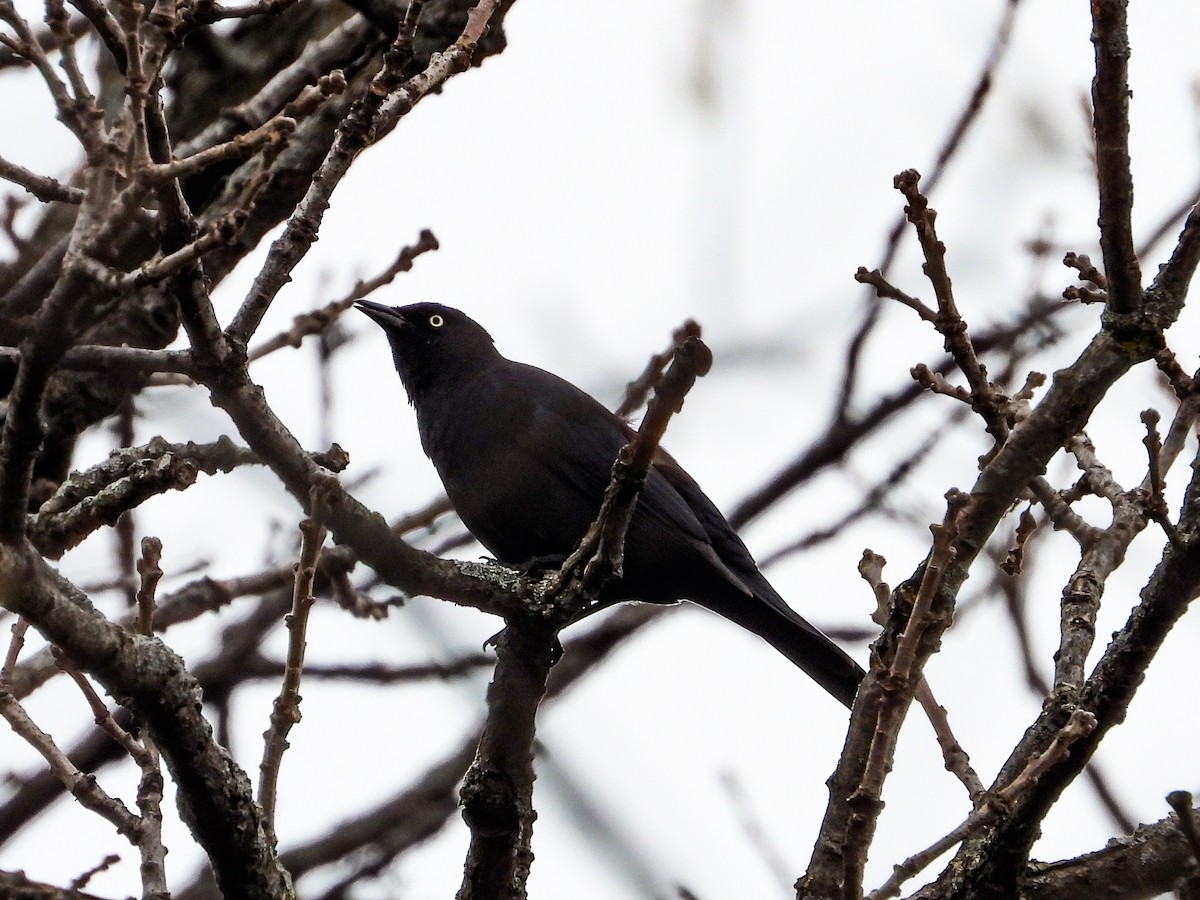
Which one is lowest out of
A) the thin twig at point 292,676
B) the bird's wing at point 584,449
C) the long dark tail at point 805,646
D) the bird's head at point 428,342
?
the thin twig at point 292,676

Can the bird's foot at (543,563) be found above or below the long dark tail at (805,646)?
above

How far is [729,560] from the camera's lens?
653 cm

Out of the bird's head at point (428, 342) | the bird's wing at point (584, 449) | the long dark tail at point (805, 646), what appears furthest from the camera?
the bird's head at point (428, 342)

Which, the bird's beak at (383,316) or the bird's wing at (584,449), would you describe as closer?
the bird's wing at (584,449)

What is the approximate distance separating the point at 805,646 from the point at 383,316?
2970 mm

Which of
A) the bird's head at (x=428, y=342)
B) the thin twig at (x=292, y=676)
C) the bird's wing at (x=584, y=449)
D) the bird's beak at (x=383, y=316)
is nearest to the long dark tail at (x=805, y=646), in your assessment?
the bird's wing at (x=584, y=449)

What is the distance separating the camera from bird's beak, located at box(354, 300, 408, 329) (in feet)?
24.2

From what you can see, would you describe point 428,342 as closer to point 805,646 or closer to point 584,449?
point 584,449

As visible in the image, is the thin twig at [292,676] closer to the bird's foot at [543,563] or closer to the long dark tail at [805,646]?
the bird's foot at [543,563]

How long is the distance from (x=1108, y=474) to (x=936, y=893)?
175cm

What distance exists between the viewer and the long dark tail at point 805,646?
589 centimetres

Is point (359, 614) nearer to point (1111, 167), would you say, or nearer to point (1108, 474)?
point (1108, 474)

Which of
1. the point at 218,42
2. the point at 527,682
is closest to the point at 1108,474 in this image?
the point at 527,682

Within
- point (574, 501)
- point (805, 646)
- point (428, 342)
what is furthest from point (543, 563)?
point (428, 342)
